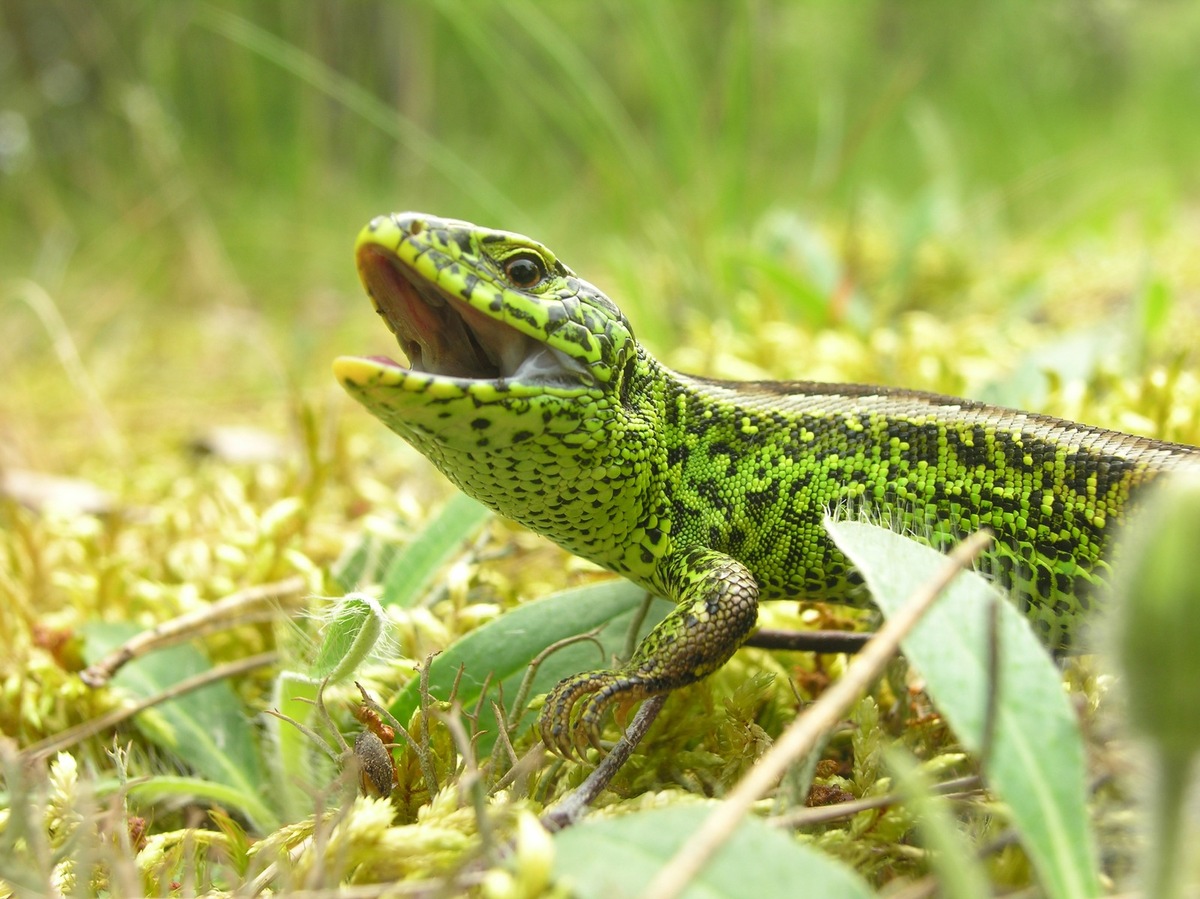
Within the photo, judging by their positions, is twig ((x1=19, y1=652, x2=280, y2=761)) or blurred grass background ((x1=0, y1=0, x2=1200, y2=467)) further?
blurred grass background ((x1=0, y1=0, x2=1200, y2=467))

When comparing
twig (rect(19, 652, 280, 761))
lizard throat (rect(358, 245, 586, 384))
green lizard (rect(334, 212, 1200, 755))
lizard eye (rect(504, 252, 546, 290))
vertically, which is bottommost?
twig (rect(19, 652, 280, 761))

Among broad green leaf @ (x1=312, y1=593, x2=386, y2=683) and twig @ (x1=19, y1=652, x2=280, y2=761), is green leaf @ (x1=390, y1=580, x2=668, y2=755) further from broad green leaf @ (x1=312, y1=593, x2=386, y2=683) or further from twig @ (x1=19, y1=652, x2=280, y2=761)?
twig @ (x1=19, y1=652, x2=280, y2=761)

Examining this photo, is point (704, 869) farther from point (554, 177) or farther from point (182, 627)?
point (554, 177)

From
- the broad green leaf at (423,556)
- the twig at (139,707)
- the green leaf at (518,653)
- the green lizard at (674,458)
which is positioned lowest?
the twig at (139,707)

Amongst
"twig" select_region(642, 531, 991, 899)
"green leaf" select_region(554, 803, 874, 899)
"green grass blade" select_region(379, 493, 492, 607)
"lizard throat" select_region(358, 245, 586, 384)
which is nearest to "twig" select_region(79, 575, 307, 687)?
"green grass blade" select_region(379, 493, 492, 607)

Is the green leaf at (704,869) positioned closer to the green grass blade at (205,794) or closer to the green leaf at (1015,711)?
the green leaf at (1015,711)

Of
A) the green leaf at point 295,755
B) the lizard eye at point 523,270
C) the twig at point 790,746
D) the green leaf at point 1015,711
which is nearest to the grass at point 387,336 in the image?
the green leaf at point 295,755

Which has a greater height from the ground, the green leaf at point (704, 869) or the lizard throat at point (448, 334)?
the lizard throat at point (448, 334)
